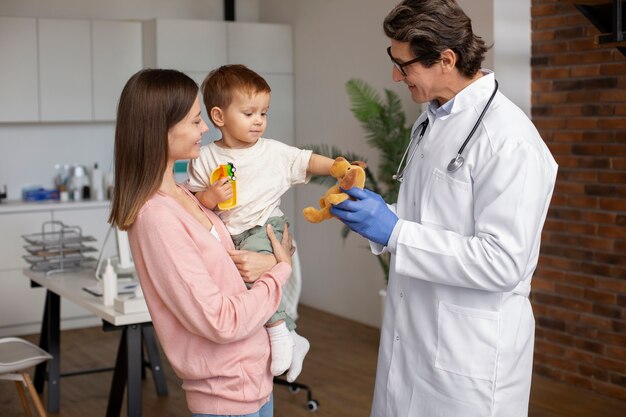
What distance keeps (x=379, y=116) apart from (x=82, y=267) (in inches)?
83.4

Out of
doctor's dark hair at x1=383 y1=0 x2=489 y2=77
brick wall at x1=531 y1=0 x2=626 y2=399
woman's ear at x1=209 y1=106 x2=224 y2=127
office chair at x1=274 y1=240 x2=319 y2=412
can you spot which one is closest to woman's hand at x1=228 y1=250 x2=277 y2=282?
woman's ear at x1=209 y1=106 x2=224 y2=127

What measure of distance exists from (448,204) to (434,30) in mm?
422

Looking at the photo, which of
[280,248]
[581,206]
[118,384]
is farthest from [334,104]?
[280,248]

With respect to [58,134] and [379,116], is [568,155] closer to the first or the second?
[379,116]

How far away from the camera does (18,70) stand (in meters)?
6.48

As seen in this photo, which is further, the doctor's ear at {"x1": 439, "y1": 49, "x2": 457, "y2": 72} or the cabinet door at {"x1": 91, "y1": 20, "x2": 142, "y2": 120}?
the cabinet door at {"x1": 91, "y1": 20, "x2": 142, "y2": 120}

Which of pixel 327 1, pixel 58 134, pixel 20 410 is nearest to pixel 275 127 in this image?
pixel 327 1

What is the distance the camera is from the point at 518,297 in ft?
7.13

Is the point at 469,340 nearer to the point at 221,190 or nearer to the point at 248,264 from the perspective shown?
the point at 248,264

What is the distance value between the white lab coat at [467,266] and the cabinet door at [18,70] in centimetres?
491

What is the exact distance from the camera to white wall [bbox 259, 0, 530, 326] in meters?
6.39

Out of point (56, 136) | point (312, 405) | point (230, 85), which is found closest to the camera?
point (230, 85)

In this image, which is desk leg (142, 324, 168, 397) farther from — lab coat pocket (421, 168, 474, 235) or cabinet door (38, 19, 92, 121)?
lab coat pocket (421, 168, 474, 235)

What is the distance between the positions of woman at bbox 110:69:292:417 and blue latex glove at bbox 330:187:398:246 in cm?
24
